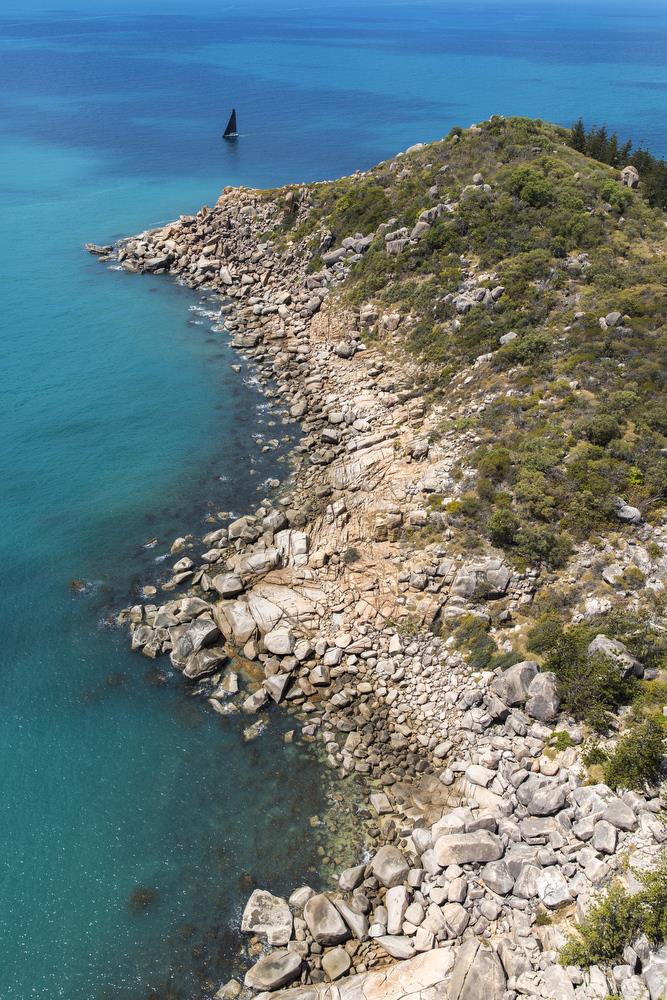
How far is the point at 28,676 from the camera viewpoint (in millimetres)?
36844

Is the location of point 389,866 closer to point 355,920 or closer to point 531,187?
point 355,920

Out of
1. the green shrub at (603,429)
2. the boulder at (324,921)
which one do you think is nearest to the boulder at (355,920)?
the boulder at (324,921)

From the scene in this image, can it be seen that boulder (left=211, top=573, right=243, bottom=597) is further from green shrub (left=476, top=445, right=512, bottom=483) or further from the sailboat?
the sailboat

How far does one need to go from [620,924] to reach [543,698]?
1010 centimetres

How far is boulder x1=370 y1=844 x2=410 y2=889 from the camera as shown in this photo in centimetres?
2703

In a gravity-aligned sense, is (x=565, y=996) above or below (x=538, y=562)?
below

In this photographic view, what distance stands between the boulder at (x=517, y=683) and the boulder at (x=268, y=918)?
1390cm

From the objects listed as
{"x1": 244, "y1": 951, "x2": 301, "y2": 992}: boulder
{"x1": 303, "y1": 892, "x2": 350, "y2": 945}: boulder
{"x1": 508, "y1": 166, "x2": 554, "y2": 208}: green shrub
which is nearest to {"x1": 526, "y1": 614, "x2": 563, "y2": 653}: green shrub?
{"x1": 303, "y1": 892, "x2": 350, "y2": 945}: boulder

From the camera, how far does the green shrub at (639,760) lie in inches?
974

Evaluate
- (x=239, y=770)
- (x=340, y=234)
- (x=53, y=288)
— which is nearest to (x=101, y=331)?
(x=53, y=288)

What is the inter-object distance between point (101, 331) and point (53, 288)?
52.4ft

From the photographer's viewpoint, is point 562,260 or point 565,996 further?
point 562,260

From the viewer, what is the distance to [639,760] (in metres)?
24.9

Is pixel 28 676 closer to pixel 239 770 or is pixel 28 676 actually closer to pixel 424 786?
pixel 239 770
